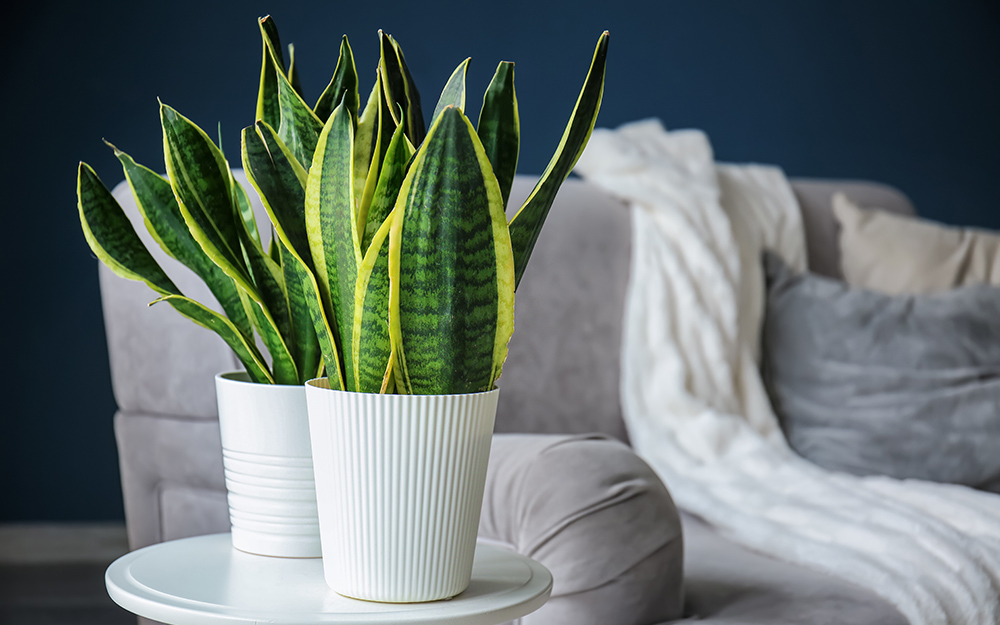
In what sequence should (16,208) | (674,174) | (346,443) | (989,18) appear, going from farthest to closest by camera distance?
(989,18) → (16,208) → (674,174) → (346,443)

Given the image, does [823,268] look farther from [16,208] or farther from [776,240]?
[16,208]

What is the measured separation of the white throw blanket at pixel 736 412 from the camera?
1.00 metres

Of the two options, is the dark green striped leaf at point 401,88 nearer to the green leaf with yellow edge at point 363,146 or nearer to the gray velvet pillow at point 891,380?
the green leaf with yellow edge at point 363,146

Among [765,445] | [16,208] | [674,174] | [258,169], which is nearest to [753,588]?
[765,445]

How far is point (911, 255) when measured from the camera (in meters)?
1.63

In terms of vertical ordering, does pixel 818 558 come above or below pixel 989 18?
below

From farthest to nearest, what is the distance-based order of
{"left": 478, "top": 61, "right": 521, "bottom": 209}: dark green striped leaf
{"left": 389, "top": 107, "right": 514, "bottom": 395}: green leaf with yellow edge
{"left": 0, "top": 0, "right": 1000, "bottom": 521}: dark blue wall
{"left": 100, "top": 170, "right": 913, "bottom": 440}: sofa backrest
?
{"left": 0, "top": 0, "right": 1000, "bottom": 521}: dark blue wall → {"left": 100, "top": 170, "right": 913, "bottom": 440}: sofa backrest → {"left": 478, "top": 61, "right": 521, "bottom": 209}: dark green striped leaf → {"left": 389, "top": 107, "right": 514, "bottom": 395}: green leaf with yellow edge

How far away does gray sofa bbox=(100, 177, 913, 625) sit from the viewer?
2.68 ft

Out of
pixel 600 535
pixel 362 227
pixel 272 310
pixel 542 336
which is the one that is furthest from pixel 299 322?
pixel 542 336

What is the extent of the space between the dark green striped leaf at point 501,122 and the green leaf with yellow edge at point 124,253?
25 centimetres

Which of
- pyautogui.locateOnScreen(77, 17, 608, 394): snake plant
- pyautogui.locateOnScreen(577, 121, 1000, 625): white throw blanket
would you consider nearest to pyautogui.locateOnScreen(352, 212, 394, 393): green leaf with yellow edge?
pyautogui.locateOnScreen(77, 17, 608, 394): snake plant

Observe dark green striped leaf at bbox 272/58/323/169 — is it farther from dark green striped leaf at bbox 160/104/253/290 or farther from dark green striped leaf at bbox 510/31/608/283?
dark green striped leaf at bbox 510/31/608/283

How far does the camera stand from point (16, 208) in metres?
2.12

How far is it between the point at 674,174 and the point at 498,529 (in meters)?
0.88
